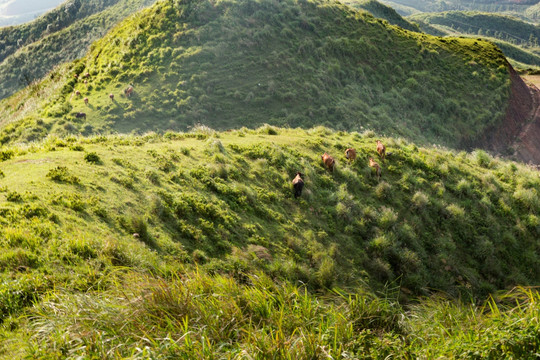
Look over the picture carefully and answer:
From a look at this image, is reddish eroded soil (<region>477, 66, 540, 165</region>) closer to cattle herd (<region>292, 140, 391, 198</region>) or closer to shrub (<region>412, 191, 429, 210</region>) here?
cattle herd (<region>292, 140, 391, 198</region>)

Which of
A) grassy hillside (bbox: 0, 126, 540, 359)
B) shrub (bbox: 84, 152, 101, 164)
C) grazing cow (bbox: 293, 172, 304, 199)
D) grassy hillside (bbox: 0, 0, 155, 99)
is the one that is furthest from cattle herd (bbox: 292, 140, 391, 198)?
grassy hillside (bbox: 0, 0, 155, 99)

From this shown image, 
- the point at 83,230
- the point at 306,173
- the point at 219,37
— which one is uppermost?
the point at 219,37

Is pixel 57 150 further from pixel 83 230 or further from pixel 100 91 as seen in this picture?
pixel 100 91

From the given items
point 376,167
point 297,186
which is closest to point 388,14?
point 376,167

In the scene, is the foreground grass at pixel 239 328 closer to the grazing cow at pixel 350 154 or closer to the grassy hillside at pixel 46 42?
the grazing cow at pixel 350 154

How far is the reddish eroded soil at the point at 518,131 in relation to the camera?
33031 mm

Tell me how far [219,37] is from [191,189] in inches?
1006

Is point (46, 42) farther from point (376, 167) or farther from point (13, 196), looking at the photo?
point (13, 196)

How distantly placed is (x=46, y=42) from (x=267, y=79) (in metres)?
72.9

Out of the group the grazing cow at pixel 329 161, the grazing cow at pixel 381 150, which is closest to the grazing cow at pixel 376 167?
the grazing cow at pixel 381 150

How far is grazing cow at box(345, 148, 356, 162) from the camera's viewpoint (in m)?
14.3

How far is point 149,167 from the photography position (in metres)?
10.4

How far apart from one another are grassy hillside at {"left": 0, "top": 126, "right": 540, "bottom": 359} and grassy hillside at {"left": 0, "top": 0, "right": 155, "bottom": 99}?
58.3 meters

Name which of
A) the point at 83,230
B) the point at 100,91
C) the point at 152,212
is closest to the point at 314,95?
the point at 100,91
